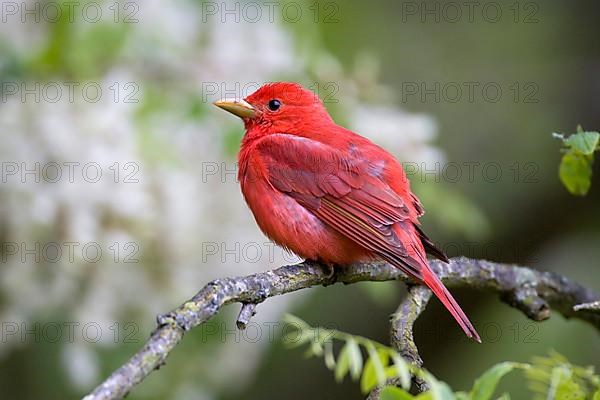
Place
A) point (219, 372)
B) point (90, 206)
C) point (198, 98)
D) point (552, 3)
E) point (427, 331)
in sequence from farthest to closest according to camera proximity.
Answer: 1. point (552, 3)
2. point (427, 331)
3. point (219, 372)
4. point (198, 98)
5. point (90, 206)

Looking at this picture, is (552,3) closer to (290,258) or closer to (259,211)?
(290,258)

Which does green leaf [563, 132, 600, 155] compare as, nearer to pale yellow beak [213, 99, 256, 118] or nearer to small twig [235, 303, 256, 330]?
small twig [235, 303, 256, 330]

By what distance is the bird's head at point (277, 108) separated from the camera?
480 centimetres

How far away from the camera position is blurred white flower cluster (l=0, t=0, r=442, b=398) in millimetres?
4594

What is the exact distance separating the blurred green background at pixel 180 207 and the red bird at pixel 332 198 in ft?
1.29

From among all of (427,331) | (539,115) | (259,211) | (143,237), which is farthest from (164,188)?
(539,115)

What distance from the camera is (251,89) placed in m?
5.09

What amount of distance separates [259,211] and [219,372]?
1634 mm

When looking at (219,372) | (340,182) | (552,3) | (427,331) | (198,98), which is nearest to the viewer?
(340,182)

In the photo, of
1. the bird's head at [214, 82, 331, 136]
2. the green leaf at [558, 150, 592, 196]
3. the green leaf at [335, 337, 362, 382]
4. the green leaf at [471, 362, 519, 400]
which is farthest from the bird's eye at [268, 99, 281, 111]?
the green leaf at [471, 362, 519, 400]

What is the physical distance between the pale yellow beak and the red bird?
2.9 inches

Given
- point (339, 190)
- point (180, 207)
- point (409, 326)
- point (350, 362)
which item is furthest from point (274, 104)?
point (350, 362)

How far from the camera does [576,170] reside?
329 centimetres

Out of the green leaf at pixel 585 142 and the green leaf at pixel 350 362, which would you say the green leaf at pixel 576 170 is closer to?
the green leaf at pixel 585 142
